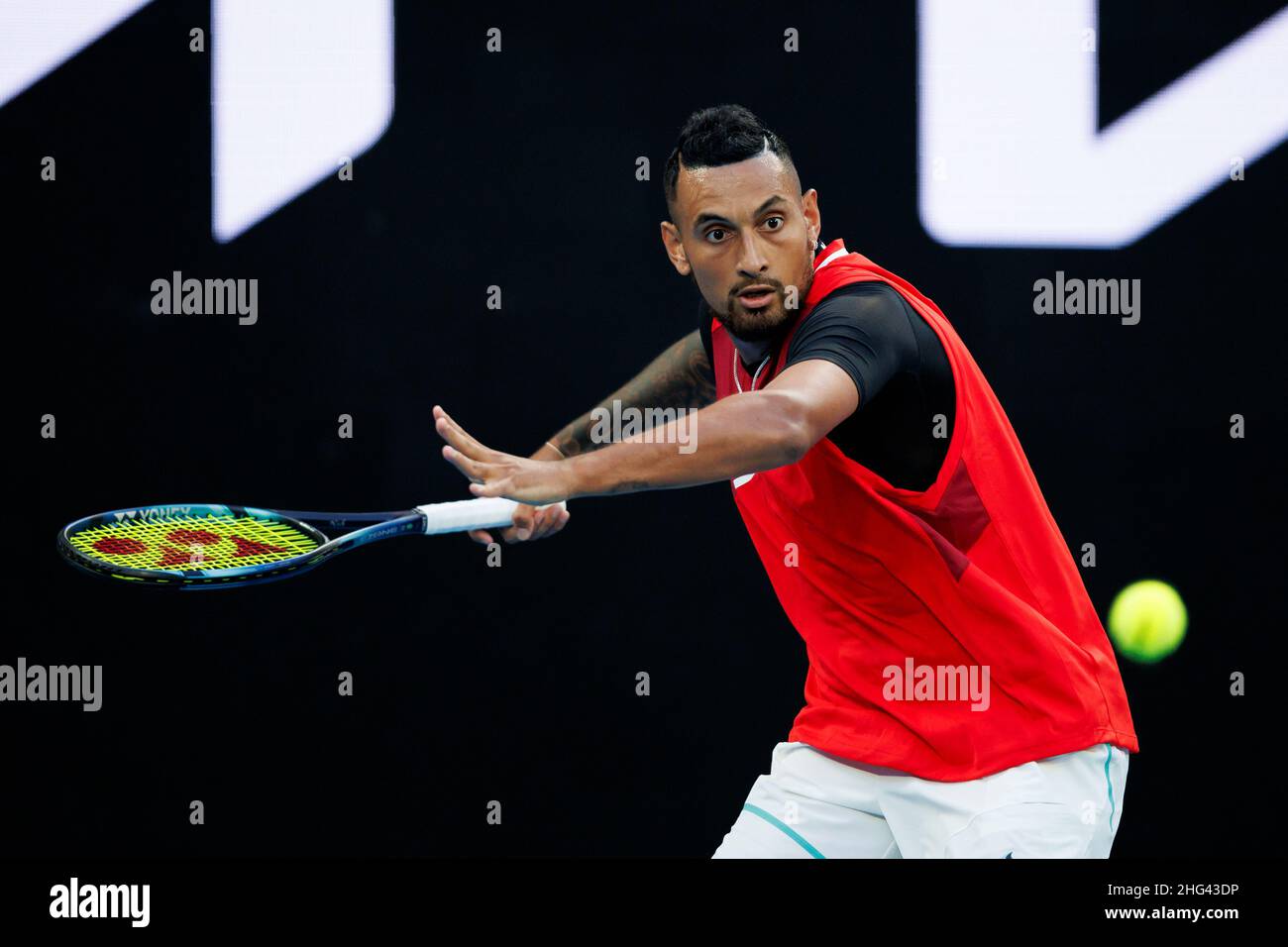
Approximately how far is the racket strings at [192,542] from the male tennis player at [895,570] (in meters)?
0.60

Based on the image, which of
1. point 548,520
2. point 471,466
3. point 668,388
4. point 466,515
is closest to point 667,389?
point 668,388

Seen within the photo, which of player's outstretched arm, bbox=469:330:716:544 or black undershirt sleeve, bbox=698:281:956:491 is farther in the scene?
player's outstretched arm, bbox=469:330:716:544

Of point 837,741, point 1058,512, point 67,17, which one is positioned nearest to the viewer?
point 837,741

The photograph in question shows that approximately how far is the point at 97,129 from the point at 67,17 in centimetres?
25

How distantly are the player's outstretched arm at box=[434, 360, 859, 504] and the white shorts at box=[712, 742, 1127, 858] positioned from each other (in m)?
0.68

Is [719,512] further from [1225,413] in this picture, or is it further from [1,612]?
[1,612]

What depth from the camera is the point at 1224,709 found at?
3.89 metres

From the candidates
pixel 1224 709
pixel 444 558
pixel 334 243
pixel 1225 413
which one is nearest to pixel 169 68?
pixel 334 243

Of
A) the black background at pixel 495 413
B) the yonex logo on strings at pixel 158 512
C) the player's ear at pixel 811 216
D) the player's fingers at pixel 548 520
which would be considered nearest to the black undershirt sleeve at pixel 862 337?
the player's ear at pixel 811 216

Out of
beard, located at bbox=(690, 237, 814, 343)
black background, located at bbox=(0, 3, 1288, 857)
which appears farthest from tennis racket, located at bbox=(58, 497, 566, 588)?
black background, located at bbox=(0, 3, 1288, 857)

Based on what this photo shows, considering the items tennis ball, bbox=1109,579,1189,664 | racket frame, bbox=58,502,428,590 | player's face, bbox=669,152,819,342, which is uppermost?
player's face, bbox=669,152,819,342

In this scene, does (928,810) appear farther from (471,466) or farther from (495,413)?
(495,413)

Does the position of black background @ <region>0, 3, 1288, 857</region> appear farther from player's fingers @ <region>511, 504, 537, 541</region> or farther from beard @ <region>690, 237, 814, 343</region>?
beard @ <region>690, 237, 814, 343</region>

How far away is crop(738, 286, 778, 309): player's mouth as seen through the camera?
7.93ft
